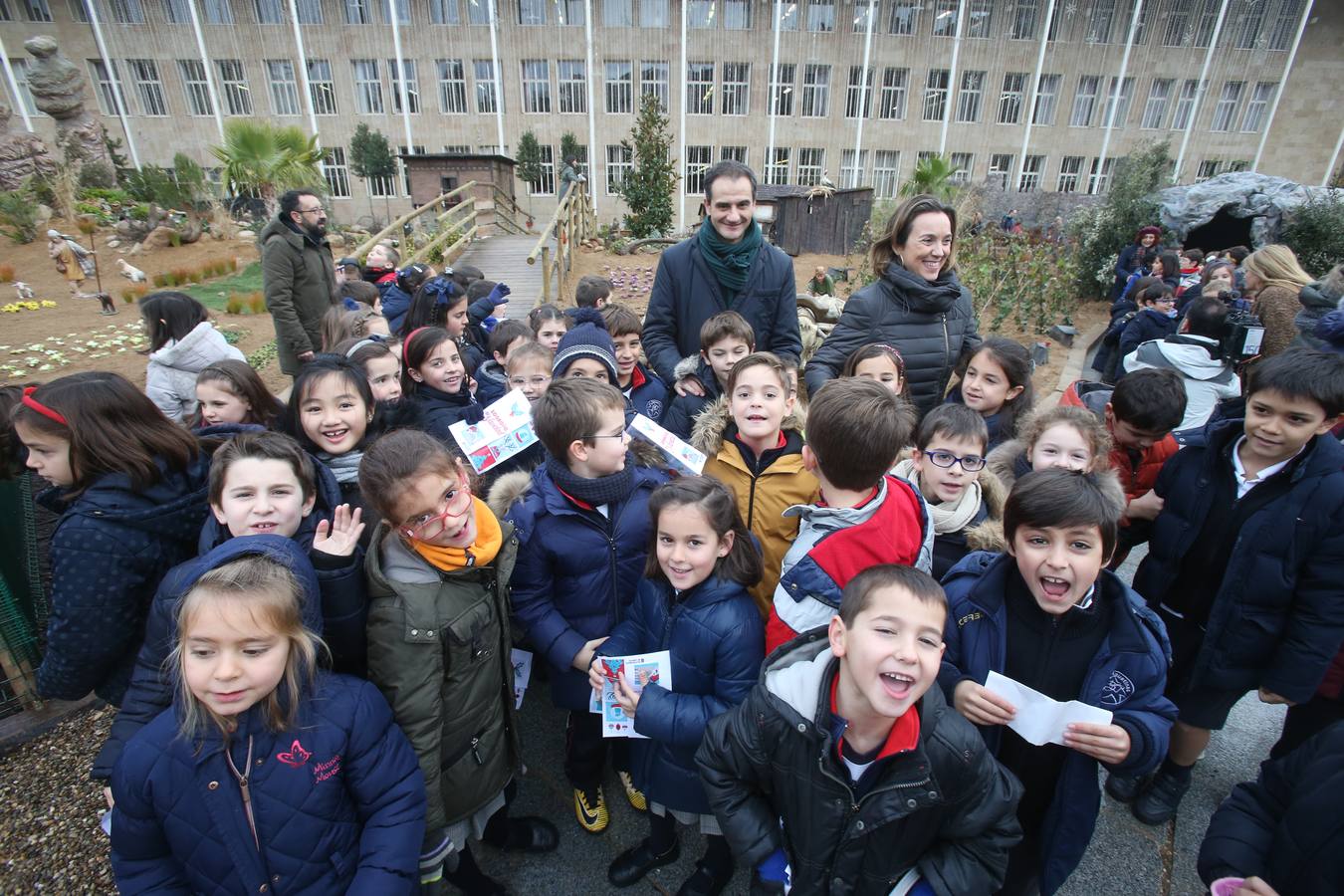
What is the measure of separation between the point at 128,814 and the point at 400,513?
2.97 feet

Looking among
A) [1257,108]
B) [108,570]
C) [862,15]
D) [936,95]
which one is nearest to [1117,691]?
[108,570]

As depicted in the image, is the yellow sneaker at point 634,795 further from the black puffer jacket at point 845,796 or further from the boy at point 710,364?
the boy at point 710,364

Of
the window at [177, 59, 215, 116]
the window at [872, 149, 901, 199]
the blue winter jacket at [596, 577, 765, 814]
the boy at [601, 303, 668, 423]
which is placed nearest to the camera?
the blue winter jacket at [596, 577, 765, 814]

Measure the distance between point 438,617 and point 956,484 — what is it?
1850mm

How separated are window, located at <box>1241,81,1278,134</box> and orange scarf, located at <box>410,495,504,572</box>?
40.8m

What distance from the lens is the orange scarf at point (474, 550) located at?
1.82 meters

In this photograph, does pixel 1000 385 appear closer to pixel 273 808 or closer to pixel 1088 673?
Result: pixel 1088 673

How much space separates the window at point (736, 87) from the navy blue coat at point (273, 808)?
100.0 feet

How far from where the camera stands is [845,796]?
148 cm

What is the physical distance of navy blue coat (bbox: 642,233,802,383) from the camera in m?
3.35

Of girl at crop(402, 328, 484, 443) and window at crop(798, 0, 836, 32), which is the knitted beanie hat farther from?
window at crop(798, 0, 836, 32)

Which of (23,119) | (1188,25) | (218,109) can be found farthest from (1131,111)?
(23,119)

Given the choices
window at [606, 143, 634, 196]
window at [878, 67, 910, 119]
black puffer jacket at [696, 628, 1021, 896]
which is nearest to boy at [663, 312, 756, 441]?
black puffer jacket at [696, 628, 1021, 896]

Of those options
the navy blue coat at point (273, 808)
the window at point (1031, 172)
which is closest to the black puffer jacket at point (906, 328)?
the navy blue coat at point (273, 808)
